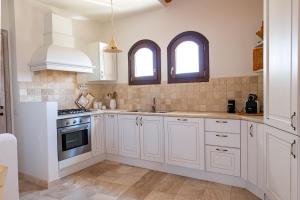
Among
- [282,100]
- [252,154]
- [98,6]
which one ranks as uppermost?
[98,6]

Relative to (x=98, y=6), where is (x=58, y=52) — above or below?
below

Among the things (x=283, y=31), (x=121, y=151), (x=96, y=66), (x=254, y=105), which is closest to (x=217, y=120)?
(x=254, y=105)

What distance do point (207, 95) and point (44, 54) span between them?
2497 millimetres

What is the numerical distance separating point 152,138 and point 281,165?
177cm

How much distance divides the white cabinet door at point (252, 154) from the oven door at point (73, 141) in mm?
2345

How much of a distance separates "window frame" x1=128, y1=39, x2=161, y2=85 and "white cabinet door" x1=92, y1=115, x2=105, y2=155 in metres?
0.95

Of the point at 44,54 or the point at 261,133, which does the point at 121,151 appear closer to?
the point at 44,54

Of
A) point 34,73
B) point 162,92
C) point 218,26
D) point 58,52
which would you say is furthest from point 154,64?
point 34,73

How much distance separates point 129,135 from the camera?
3.42m

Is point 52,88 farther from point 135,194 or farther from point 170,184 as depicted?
point 170,184

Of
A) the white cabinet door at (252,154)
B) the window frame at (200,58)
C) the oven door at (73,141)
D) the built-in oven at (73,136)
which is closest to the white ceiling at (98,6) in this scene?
the window frame at (200,58)

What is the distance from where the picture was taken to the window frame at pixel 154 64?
3.71 meters

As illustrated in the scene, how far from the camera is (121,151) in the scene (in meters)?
3.53

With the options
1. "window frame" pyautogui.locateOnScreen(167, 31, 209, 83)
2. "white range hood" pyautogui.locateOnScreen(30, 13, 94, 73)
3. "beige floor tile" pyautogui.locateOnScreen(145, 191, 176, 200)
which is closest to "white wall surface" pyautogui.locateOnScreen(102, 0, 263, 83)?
"window frame" pyautogui.locateOnScreen(167, 31, 209, 83)
